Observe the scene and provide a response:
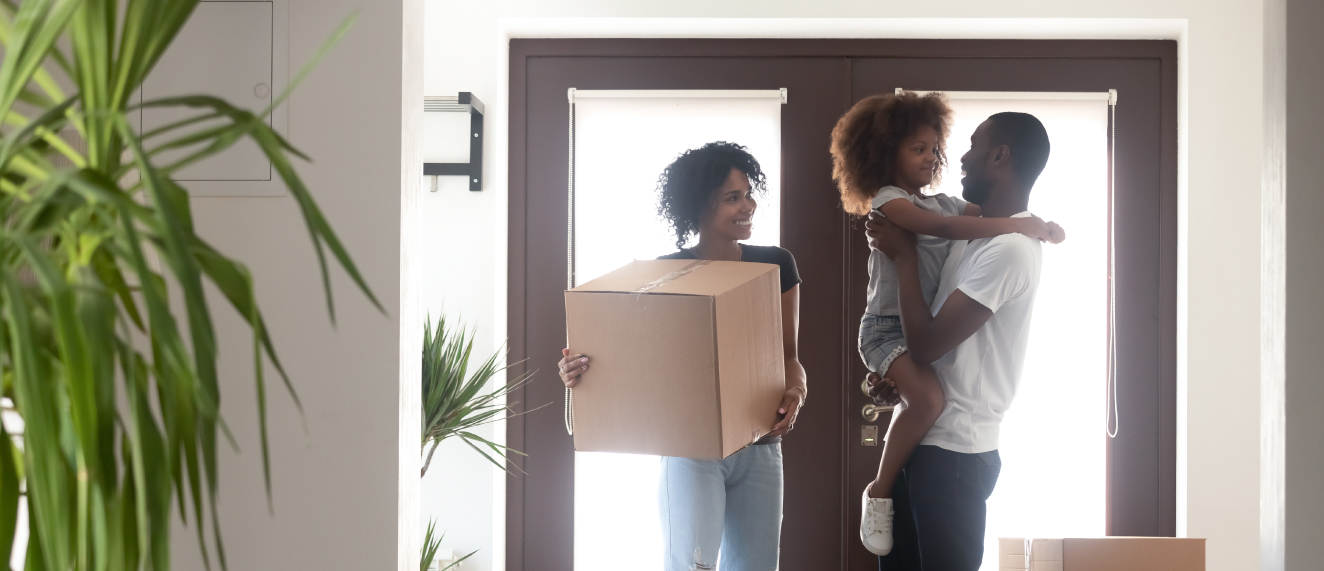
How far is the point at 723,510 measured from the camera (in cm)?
165

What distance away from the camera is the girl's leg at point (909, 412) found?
5.05 ft

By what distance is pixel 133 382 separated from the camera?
553mm

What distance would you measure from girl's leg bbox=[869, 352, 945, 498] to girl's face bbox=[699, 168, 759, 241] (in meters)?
0.46

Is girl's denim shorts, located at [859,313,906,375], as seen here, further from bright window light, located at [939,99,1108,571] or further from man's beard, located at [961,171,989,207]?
bright window light, located at [939,99,1108,571]

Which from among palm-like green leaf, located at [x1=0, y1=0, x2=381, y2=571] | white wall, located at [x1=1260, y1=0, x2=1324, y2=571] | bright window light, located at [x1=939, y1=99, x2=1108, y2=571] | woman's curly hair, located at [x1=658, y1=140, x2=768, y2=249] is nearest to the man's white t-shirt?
white wall, located at [x1=1260, y1=0, x2=1324, y2=571]

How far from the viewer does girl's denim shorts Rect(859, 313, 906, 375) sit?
1.65 metres

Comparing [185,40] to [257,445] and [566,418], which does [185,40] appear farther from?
[566,418]

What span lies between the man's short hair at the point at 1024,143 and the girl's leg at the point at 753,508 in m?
0.79

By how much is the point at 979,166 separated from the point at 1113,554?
0.93 m

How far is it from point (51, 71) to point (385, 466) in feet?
2.57

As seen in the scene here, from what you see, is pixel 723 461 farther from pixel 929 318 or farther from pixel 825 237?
pixel 825 237

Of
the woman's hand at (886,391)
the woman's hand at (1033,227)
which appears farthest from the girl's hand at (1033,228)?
the woman's hand at (886,391)

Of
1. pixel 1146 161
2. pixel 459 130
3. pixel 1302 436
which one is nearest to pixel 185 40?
pixel 459 130

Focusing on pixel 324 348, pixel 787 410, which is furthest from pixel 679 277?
pixel 324 348
